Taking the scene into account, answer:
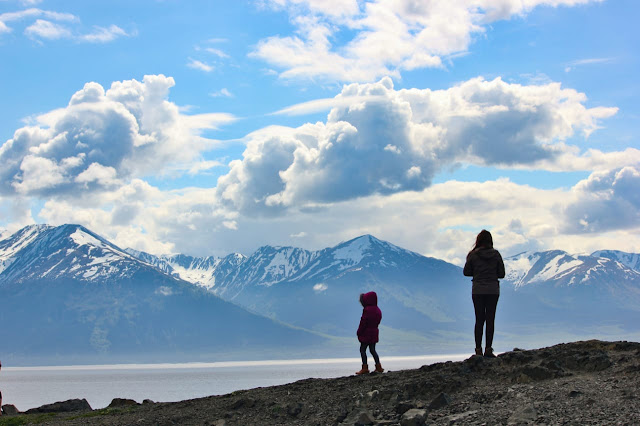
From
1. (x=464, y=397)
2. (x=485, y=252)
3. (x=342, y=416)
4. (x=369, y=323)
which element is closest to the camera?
(x=464, y=397)

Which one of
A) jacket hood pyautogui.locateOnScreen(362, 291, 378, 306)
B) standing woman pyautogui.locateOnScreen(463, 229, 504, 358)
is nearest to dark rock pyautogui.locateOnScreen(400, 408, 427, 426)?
standing woman pyautogui.locateOnScreen(463, 229, 504, 358)

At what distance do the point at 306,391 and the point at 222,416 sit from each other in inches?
97.4

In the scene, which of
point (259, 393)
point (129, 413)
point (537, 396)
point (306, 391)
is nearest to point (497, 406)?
point (537, 396)

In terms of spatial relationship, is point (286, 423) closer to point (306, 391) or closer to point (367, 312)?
point (306, 391)

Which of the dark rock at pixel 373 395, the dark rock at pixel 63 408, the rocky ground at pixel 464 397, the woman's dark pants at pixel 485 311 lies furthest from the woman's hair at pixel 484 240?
the dark rock at pixel 63 408

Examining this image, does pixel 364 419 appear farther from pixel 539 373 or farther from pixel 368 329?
pixel 368 329

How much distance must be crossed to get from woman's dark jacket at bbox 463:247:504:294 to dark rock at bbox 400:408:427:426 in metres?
5.24

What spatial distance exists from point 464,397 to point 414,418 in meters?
1.93

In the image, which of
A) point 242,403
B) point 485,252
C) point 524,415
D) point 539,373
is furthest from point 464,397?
point 242,403

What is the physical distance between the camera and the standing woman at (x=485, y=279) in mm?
19781

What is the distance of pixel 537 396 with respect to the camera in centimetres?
1558

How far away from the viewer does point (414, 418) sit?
1505cm

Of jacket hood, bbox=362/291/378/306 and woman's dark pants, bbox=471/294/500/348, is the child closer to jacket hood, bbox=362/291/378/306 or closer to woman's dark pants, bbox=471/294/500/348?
jacket hood, bbox=362/291/378/306

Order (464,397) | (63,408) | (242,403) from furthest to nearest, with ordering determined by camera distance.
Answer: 1. (63,408)
2. (242,403)
3. (464,397)
